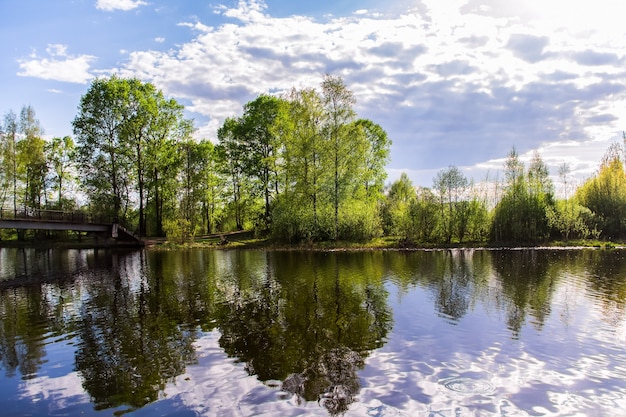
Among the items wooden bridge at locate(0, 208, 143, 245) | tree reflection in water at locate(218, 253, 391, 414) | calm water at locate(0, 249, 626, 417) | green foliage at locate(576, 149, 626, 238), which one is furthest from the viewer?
green foliage at locate(576, 149, 626, 238)

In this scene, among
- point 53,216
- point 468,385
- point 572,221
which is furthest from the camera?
point 53,216

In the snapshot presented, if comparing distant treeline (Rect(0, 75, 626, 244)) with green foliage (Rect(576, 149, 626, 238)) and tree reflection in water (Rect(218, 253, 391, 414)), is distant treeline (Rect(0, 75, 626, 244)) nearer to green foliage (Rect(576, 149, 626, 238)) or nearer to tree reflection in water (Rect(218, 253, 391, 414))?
green foliage (Rect(576, 149, 626, 238))

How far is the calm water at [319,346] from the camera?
8.63m

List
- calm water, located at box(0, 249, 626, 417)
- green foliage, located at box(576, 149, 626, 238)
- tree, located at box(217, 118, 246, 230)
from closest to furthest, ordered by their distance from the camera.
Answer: calm water, located at box(0, 249, 626, 417) < green foliage, located at box(576, 149, 626, 238) < tree, located at box(217, 118, 246, 230)

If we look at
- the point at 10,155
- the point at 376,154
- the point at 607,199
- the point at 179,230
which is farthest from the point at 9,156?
the point at 607,199

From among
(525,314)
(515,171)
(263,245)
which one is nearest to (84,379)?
(525,314)

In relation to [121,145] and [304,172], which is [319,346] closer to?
[304,172]

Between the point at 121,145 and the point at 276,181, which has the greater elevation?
the point at 121,145

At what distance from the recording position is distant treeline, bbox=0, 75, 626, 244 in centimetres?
4472

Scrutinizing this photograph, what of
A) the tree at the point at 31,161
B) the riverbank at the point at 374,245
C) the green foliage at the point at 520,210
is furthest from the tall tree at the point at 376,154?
the tree at the point at 31,161

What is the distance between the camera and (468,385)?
30.4ft

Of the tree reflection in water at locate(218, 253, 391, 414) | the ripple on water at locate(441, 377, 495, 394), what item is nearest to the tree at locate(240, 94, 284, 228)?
the tree reflection in water at locate(218, 253, 391, 414)

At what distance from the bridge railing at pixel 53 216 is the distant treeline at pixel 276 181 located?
1898mm

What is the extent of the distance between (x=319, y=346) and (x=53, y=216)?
44.3 meters
